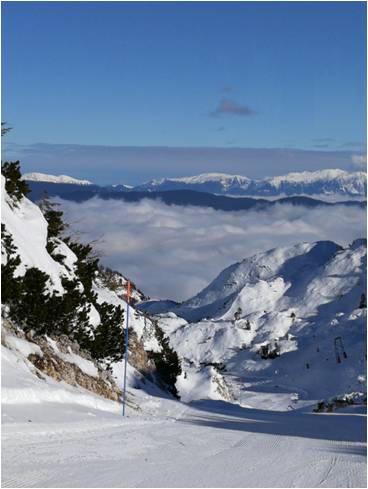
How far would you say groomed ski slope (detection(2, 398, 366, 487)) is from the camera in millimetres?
10859

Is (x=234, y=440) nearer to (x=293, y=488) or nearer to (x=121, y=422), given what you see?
(x=121, y=422)

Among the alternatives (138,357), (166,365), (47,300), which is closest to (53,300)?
(47,300)

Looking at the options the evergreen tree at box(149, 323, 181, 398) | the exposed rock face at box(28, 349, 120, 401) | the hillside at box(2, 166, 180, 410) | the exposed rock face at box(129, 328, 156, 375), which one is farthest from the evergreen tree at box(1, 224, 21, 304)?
the evergreen tree at box(149, 323, 181, 398)

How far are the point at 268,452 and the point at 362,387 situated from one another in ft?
375

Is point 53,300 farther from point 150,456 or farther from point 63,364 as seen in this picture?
point 150,456

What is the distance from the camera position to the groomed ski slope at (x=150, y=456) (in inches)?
428

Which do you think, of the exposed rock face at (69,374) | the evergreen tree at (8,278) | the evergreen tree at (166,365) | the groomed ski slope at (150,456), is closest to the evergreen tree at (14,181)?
the evergreen tree at (8,278)

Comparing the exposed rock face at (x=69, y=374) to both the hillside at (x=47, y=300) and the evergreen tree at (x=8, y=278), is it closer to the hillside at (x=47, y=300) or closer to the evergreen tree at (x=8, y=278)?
the hillside at (x=47, y=300)

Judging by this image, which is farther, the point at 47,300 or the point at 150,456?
the point at 47,300

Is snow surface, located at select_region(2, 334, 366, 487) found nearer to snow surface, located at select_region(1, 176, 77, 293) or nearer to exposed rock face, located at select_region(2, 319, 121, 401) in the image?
exposed rock face, located at select_region(2, 319, 121, 401)

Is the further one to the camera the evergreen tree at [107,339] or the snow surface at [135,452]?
the evergreen tree at [107,339]

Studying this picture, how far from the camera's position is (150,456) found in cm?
1355

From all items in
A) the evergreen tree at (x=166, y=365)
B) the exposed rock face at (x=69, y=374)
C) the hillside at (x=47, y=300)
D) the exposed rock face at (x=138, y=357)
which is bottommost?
the evergreen tree at (x=166, y=365)

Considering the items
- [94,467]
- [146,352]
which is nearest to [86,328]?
[146,352]
